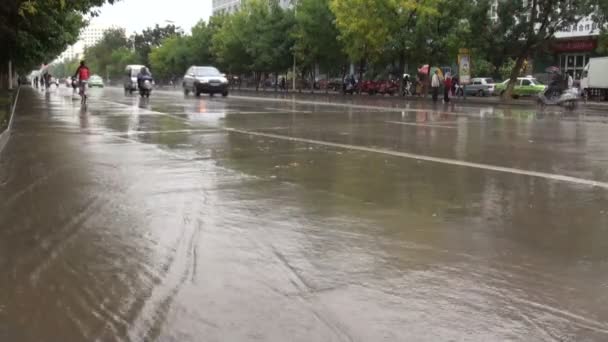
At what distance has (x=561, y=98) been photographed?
27.2m

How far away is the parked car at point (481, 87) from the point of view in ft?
153

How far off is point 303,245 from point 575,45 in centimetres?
4997

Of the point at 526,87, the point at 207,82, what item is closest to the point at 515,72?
the point at 526,87

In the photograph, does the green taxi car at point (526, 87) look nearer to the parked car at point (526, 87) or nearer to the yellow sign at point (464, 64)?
the parked car at point (526, 87)

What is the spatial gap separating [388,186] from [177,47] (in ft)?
268

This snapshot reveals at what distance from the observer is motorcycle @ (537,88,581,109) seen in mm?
26750

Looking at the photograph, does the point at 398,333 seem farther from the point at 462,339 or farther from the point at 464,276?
the point at 464,276

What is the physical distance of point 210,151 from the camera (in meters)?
11.2

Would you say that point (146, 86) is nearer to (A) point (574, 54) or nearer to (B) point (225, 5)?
(A) point (574, 54)

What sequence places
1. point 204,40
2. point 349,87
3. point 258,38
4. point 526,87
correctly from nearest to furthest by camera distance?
point 526,87 < point 349,87 < point 258,38 < point 204,40

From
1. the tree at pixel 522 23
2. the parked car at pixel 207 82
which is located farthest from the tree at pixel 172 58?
the tree at pixel 522 23

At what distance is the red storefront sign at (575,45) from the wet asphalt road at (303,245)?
41458 millimetres

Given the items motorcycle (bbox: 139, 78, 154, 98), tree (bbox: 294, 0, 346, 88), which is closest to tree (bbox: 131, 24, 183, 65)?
tree (bbox: 294, 0, 346, 88)

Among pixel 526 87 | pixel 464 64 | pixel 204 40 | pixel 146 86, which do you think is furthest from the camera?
pixel 204 40
